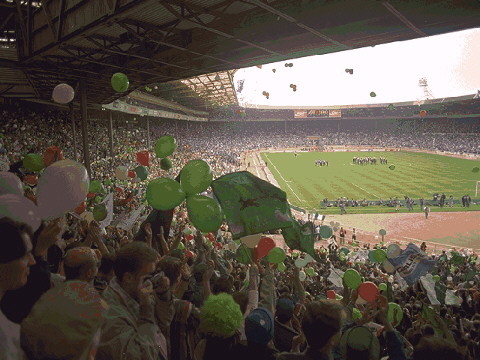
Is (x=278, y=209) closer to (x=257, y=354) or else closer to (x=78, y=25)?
(x=257, y=354)

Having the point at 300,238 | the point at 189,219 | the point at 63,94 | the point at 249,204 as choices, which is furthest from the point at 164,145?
the point at 300,238

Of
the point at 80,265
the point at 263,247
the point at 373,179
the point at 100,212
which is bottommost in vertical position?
the point at 373,179

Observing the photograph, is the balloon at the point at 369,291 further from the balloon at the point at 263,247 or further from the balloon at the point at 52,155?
the balloon at the point at 52,155

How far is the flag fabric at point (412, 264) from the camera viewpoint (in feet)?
25.7

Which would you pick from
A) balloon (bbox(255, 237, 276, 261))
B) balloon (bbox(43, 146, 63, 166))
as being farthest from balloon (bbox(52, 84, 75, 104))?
balloon (bbox(255, 237, 276, 261))

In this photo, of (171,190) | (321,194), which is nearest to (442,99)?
(321,194)

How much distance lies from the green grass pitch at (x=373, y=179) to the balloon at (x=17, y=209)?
26.6 meters

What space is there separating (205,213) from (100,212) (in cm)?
375

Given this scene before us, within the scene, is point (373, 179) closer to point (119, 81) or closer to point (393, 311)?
point (119, 81)

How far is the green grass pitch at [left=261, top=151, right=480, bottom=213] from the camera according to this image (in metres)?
32.5

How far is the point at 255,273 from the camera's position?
3906mm

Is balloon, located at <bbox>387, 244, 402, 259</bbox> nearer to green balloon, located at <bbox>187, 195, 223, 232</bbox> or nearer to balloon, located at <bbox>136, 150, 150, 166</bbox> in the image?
green balloon, located at <bbox>187, 195, 223, 232</bbox>

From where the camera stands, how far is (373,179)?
3891 cm

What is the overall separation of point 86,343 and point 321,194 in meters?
32.7
